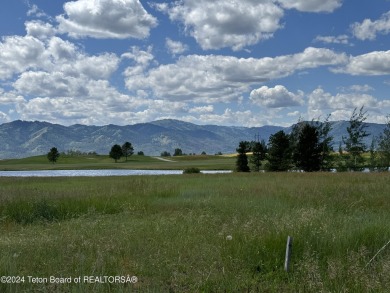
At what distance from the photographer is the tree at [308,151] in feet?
196

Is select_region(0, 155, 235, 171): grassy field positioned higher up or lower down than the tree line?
lower down

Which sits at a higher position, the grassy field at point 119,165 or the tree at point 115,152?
the tree at point 115,152

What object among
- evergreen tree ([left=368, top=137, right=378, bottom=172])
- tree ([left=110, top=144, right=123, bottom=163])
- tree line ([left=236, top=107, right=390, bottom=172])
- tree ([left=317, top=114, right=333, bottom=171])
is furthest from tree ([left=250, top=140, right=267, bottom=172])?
tree ([left=110, top=144, right=123, bottom=163])

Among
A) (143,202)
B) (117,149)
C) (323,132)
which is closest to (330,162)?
(323,132)

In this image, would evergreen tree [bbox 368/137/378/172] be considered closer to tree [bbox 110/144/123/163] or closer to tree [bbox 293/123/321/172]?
tree [bbox 293/123/321/172]

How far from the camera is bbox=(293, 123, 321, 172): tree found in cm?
5984

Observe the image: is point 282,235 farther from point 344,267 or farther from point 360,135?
point 360,135

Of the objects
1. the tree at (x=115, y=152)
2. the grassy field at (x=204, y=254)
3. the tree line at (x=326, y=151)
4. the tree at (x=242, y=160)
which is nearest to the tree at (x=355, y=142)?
the tree line at (x=326, y=151)

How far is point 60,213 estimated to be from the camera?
1295 cm

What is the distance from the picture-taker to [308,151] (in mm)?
60031

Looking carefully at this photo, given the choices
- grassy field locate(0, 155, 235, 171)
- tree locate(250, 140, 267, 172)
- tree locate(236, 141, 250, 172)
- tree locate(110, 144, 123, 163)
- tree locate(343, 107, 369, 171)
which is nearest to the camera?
tree locate(343, 107, 369, 171)

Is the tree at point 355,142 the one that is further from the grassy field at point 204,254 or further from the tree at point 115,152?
the tree at point 115,152

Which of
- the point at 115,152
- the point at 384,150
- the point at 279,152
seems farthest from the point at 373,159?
the point at 115,152

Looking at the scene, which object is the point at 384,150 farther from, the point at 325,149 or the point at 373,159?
the point at 325,149
